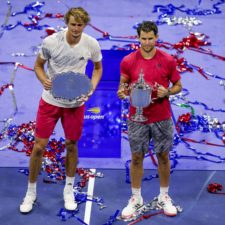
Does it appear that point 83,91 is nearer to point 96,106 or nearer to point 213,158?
point 96,106

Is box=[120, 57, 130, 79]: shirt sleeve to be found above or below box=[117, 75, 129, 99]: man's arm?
above

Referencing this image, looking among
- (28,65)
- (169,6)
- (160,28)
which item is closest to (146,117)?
(28,65)

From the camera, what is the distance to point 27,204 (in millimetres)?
5852

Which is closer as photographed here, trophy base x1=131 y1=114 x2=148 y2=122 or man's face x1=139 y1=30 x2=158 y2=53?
man's face x1=139 y1=30 x2=158 y2=53

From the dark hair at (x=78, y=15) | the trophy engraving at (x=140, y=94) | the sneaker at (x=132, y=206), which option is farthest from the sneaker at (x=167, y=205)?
the dark hair at (x=78, y=15)

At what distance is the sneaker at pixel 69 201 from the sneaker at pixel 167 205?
0.81 metres

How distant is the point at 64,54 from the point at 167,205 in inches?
67.8

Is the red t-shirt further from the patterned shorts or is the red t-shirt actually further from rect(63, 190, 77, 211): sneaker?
rect(63, 190, 77, 211): sneaker

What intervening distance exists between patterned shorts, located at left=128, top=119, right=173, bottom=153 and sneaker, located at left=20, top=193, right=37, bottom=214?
109 cm

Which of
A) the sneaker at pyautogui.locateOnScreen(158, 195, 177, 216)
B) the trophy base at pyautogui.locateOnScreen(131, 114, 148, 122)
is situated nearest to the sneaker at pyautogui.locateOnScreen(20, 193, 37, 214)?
the sneaker at pyautogui.locateOnScreen(158, 195, 177, 216)

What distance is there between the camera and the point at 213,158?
6789 millimetres

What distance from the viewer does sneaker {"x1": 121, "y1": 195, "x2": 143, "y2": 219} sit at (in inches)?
228

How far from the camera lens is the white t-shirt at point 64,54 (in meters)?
5.35

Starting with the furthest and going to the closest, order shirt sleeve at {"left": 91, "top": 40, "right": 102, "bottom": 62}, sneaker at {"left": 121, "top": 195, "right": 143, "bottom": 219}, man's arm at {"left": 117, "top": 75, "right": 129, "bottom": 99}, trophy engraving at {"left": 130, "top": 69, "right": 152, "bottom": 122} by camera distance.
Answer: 1. sneaker at {"left": 121, "top": 195, "right": 143, "bottom": 219}
2. shirt sleeve at {"left": 91, "top": 40, "right": 102, "bottom": 62}
3. man's arm at {"left": 117, "top": 75, "right": 129, "bottom": 99}
4. trophy engraving at {"left": 130, "top": 69, "right": 152, "bottom": 122}
